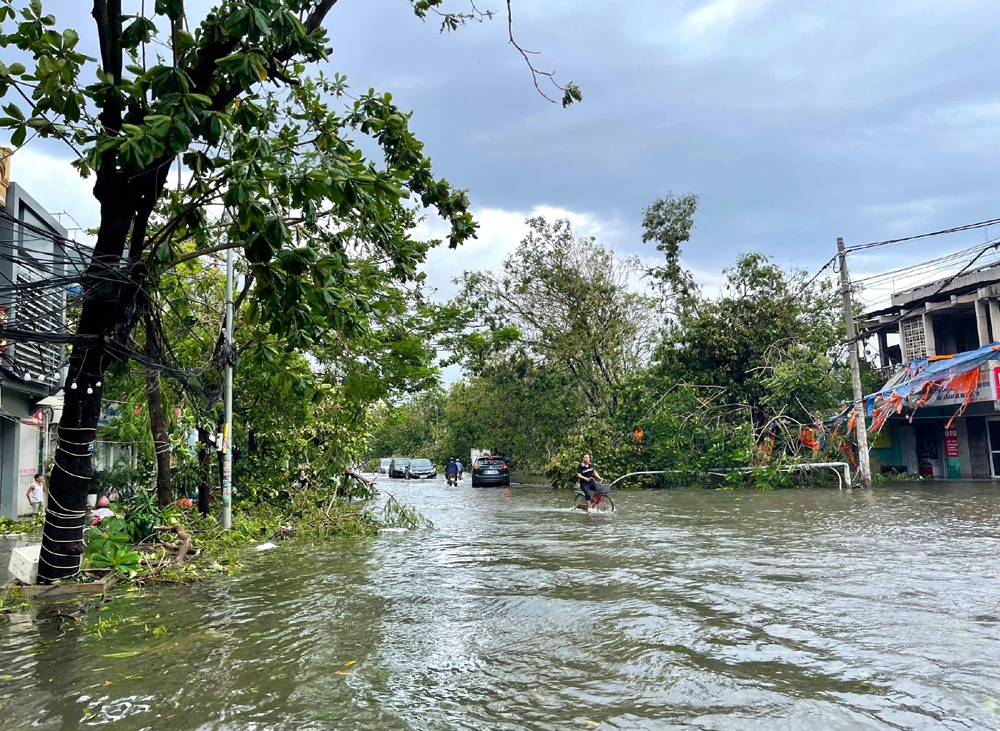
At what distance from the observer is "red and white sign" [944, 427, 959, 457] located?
3008 centimetres

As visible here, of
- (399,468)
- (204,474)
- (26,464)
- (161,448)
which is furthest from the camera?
(399,468)

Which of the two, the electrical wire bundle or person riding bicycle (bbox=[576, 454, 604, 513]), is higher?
the electrical wire bundle

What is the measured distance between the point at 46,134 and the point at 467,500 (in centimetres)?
2215

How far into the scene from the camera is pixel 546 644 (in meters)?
6.99

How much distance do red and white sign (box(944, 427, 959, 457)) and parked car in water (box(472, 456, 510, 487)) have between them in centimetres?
2038

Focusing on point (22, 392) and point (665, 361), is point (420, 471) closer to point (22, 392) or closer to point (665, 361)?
point (665, 361)

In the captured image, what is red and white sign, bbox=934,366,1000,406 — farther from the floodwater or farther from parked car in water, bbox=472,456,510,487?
parked car in water, bbox=472,456,510,487

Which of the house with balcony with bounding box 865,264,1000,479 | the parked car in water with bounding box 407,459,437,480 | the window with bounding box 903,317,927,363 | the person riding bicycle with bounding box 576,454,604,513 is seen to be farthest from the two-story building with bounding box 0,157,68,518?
the parked car in water with bounding box 407,459,437,480

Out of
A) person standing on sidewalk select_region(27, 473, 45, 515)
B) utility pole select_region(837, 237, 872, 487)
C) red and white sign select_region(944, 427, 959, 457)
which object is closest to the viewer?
person standing on sidewalk select_region(27, 473, 45, 515)

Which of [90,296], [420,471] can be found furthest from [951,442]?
[420,471]

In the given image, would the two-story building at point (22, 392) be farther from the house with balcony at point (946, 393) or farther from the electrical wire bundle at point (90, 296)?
the house with balcony at point (946, 393)

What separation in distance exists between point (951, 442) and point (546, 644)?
29257 millimetres

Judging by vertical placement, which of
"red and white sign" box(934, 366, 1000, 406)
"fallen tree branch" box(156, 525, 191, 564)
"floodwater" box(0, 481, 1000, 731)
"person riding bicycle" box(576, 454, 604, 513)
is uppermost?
"red and white sign" box(934, 366, 1000, 406)

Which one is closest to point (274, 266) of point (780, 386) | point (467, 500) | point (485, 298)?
point (467, 500)
